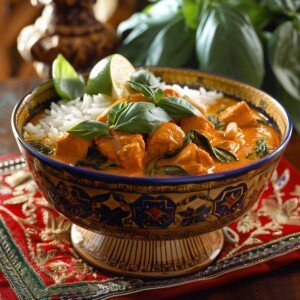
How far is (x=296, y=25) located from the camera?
176cm

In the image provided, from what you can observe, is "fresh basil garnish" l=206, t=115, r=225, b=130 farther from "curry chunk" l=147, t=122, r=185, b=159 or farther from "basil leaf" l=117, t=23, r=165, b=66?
"basil leaf" l=117, t=23, r=165, b=66

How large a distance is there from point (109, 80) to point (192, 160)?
297 millimetres

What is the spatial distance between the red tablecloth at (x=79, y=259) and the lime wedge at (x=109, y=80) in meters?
0.29

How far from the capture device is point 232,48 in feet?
5.32

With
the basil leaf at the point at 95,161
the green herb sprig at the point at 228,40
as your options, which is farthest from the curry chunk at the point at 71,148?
the green herb sprig at the point at 228,40

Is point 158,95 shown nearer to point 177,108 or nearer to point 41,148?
point 177,108

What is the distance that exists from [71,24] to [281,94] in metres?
0.69

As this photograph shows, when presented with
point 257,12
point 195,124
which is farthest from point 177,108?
point 257,12

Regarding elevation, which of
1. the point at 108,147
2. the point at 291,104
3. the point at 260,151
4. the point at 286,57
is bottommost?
the point at 291,104

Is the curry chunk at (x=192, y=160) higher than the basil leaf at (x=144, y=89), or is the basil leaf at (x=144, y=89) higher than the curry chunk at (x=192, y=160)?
the basil leaf at (x=144, y=89)

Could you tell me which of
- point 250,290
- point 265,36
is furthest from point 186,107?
point 265,36

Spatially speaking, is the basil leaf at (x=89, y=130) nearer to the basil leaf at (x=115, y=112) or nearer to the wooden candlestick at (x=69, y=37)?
the basil leaf at (x=115, y=112)

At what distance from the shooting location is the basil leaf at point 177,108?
1054 millimetres

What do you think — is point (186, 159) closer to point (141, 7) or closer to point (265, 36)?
point (265, 36)
